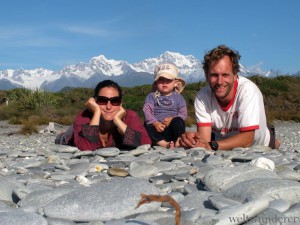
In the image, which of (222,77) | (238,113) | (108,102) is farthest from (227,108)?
(108,102)

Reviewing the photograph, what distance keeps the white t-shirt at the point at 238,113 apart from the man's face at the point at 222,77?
181 millimetres

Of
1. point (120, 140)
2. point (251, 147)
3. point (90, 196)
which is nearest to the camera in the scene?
point (90, 196)

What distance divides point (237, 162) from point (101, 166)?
1.25 metres

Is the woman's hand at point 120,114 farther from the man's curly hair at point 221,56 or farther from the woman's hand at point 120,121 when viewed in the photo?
the man's curly hair at point 221,56

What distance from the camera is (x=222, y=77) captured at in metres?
5.19

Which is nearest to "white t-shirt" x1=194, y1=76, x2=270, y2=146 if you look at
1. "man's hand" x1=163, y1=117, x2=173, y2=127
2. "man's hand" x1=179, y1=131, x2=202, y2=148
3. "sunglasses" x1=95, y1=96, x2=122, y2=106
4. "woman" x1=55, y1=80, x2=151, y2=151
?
"man's hand" x1=179, y1=131, x2=202, y2=148

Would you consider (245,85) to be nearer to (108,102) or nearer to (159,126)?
(159,126)

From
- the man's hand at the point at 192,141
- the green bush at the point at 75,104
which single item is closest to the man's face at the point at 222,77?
the man's hand at the point at 192,141

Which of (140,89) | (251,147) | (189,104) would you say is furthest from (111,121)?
(140,89)

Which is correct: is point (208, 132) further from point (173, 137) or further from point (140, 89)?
point (140, 89)

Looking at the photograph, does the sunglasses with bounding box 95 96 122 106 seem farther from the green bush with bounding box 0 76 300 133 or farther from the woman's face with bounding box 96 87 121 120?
the green bush with bounding box 0 76 300 133

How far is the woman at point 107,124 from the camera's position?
556 cm

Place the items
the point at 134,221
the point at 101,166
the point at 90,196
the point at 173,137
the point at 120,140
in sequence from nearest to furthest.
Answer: the point at 134,221, the point at 90,196, the point at 101,166, the point at 120,140, the point at 173,137

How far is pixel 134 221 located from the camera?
2156 millimetres
